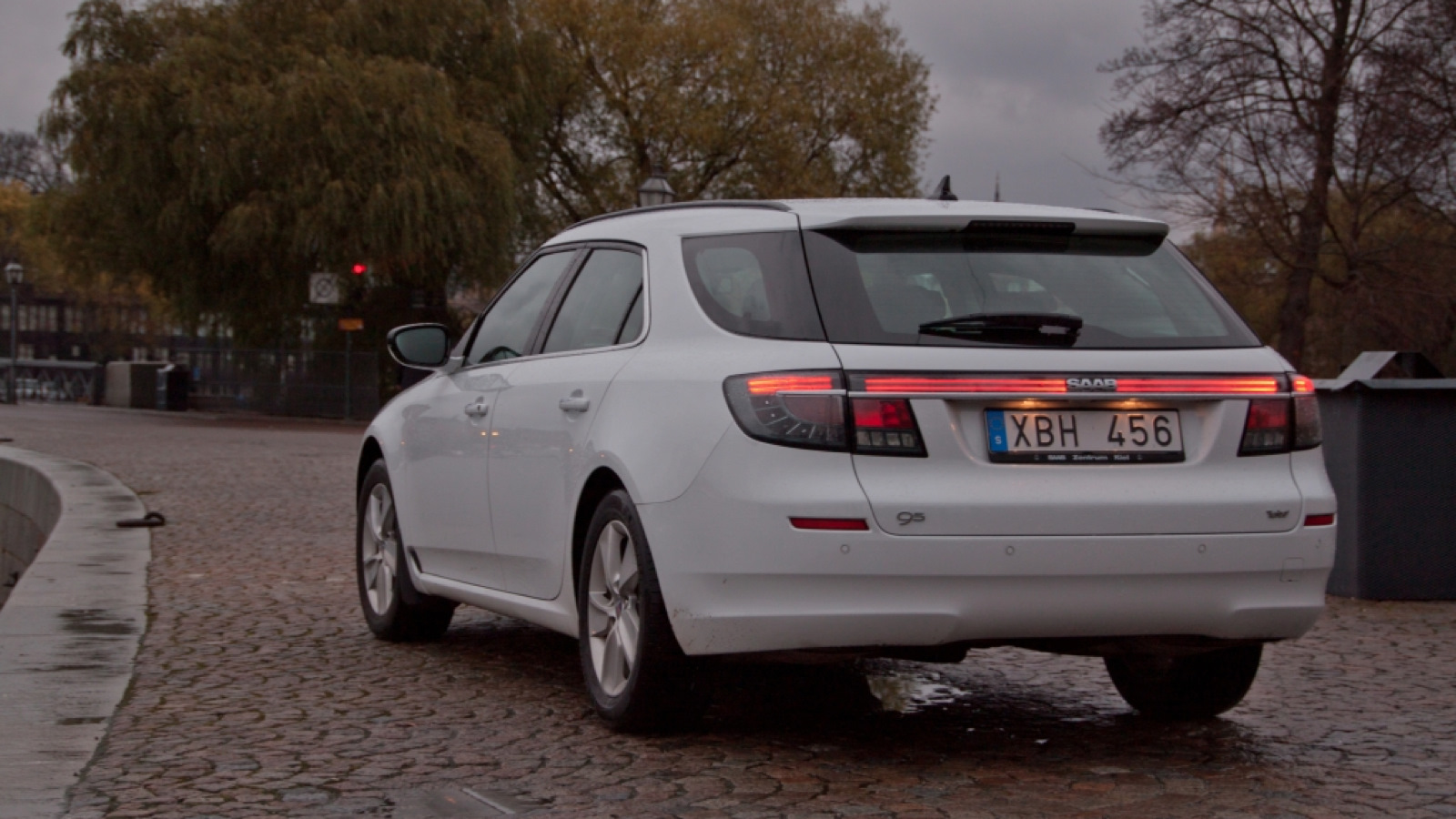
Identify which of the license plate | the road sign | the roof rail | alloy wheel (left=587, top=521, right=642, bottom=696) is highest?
the road sign

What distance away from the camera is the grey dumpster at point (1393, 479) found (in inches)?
365

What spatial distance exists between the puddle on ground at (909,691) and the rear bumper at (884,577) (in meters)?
1.22

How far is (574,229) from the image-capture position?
6.89m

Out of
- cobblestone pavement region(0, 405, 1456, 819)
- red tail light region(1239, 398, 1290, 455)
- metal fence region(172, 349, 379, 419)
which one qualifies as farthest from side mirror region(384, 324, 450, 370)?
metal fence region(172, 349, 379, 419)

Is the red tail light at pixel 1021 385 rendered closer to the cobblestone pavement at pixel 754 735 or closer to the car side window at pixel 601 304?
the cobblestone pavement at pixel 754 735

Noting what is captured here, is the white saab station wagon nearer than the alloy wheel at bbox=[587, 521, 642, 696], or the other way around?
the white saab station wagon

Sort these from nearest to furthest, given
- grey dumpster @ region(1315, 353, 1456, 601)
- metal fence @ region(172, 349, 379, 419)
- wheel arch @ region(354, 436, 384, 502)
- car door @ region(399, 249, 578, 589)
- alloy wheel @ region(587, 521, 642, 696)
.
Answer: alloy wheel @ region(587, 521, 642, 696), car door @ region(399, 249, 578, 589), wheel arch @ region(354, 436, 384, 502), grey dumpster @ region(1315, 353, 1456, 601), metal fence @ region(172, 349, 379, 419)

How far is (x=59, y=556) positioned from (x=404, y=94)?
2532 cm

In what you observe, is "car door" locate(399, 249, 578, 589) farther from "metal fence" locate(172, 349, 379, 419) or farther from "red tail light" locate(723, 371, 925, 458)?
"metal fence" locate(172, 349, 379, 419)

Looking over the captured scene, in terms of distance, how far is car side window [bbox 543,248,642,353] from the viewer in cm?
591

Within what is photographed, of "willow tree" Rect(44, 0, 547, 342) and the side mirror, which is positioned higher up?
"willow tree" Rect(44, 0, 547, 342)

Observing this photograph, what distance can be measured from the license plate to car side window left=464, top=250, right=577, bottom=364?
2187 mm

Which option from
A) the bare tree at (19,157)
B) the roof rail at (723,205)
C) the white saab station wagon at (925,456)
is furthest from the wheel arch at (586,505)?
the bare tree at (19,157)

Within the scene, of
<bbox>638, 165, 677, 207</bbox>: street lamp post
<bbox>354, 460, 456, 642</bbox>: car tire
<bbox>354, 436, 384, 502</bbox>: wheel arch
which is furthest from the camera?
<bbox>638, 165, 677, 207</bbox>: street lamp post
